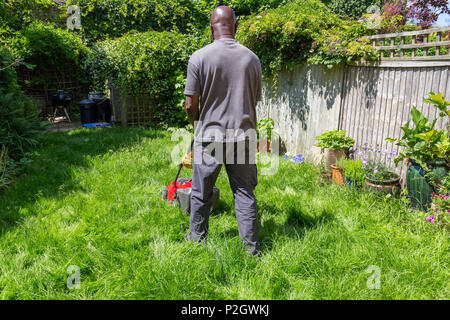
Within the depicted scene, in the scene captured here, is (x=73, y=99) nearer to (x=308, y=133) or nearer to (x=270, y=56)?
(x=270, y=56)

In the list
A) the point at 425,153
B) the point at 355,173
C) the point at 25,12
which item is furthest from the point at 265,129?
the point at 25,12

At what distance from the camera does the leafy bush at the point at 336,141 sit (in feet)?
15.2

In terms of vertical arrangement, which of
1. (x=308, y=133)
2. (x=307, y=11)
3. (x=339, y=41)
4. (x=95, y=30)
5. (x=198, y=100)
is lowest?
(x=308, y=133)

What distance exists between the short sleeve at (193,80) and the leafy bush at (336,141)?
8.86ft

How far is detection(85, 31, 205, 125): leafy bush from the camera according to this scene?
8.30 metres

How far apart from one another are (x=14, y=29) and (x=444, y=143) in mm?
10391

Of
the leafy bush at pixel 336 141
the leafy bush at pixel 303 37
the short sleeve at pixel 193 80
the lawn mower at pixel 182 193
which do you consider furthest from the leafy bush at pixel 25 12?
the leafy bush at pixel 336 141

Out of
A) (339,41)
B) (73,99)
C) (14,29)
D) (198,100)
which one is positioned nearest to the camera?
(198,100)

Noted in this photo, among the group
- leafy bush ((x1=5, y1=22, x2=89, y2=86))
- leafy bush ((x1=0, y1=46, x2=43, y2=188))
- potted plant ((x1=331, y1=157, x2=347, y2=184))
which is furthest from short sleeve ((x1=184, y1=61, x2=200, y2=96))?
leafy bush ((x1=5, y1=22, x2=89, y2=86))

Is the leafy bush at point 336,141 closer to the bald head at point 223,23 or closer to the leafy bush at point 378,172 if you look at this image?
the leafy bush at point 378,172

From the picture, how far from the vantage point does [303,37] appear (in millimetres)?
5250

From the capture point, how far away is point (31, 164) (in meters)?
4.96

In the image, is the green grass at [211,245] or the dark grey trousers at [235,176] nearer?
the green grass at [211,245]
